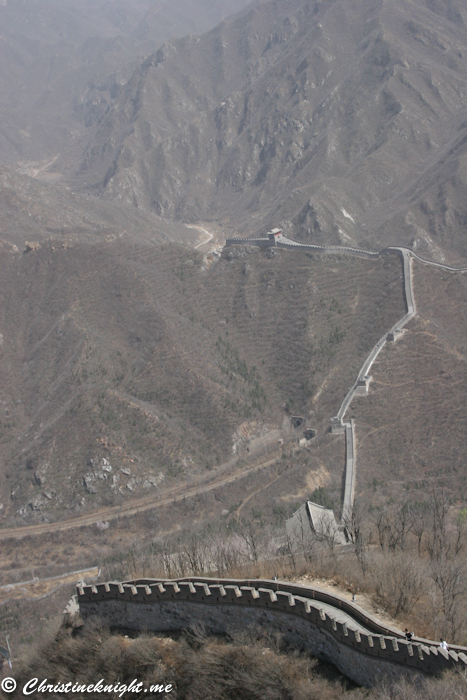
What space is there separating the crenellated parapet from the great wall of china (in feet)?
0.12

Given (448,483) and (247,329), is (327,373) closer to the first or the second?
(247,329)

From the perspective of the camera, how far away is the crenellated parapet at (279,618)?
29562 mm

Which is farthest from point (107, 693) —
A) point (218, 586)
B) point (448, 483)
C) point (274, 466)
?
point (274, 466)

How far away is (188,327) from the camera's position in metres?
116

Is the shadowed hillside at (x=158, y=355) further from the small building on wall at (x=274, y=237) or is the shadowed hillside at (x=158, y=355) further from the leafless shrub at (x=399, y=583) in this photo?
the leafless shrub at (x=399, y=583)

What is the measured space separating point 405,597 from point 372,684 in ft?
19.5

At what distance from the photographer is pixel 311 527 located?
207 feet

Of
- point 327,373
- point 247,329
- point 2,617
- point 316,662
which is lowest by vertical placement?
point 2,617

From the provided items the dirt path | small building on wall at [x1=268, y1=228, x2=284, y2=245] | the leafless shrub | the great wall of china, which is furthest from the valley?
the great wall of china

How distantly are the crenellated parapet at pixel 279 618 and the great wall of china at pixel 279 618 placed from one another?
0.12 feet

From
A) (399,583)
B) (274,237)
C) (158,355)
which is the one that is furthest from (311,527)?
(274,237)

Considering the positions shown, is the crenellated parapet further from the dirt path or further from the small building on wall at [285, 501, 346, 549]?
the dirt path

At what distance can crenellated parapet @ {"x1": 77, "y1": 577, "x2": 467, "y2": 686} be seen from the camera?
1164 inches

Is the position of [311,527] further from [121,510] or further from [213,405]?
[213,405]
